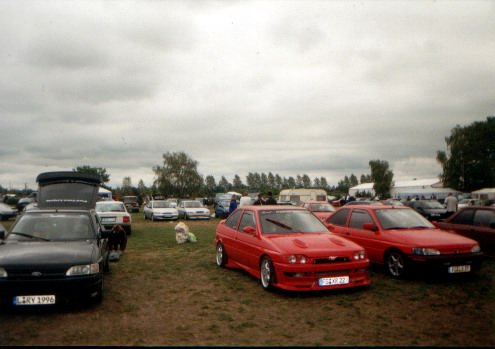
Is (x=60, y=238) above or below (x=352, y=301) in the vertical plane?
above

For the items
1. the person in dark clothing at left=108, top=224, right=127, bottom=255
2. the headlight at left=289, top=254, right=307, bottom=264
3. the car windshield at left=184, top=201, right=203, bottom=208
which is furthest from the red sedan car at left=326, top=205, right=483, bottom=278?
the car windshield at left=184, top=201, right=203, bottom=208

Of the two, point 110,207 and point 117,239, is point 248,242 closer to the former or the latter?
point 117,239

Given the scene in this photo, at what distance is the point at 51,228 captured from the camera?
7.23 metres

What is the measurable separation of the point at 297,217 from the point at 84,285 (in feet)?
13.6

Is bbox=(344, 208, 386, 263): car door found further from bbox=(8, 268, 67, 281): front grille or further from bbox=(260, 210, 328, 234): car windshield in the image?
bbox=(8, 268, 67, 281): front grille

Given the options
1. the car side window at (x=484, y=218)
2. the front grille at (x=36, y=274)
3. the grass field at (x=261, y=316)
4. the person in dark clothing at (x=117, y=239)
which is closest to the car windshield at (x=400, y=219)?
the grass field at (x=261, y=316)

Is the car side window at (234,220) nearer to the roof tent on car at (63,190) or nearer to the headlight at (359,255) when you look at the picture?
the headlight at (359,255)

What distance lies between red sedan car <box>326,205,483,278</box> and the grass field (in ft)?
1.11

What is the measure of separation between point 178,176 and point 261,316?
259 feet

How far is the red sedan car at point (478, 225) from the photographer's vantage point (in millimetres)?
9797

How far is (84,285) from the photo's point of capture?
231 inches

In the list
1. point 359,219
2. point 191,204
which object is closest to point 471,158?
point 191,204

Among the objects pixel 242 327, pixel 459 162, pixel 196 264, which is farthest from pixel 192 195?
pixel 242 327

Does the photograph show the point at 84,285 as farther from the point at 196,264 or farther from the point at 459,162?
the point at 459,162
